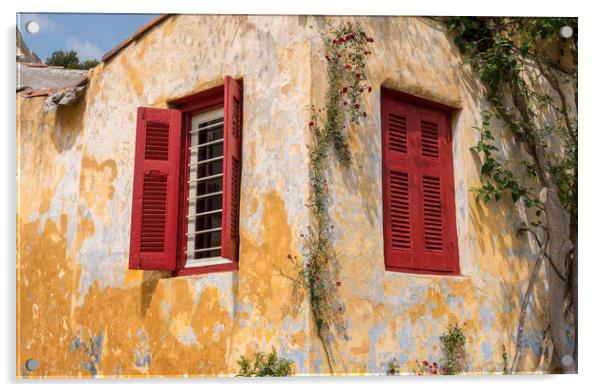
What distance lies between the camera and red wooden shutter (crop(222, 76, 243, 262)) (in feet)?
14.5

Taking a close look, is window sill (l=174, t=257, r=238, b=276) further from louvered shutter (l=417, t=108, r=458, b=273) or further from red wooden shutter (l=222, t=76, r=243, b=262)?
louvered shutter (l=417, t=108, r=458, b=273)

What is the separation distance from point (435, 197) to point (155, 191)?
5.17 feet

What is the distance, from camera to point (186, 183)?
4.82 metres

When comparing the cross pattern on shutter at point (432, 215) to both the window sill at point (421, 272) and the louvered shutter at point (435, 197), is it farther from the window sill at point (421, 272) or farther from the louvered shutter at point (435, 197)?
the window sill at point (421, 272)

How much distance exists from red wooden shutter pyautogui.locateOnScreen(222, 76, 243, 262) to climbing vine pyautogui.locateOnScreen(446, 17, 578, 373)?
1.37m

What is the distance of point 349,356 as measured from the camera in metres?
4.27

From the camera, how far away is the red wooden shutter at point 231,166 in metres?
4.42

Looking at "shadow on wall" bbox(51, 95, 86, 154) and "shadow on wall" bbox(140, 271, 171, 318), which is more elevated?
"shadow on wall" bbox(51, 95, 86, 154)

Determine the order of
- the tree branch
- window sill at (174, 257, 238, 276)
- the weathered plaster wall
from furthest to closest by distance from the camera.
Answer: the tree branch
window sill at (174, 257, 238, 276)
the weathered plaster wall

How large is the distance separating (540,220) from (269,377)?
6.41 feet

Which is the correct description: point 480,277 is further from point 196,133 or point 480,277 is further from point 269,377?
point 196,133

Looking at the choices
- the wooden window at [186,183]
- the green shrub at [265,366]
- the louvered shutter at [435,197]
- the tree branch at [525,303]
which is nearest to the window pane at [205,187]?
the wooden window at [186,183]

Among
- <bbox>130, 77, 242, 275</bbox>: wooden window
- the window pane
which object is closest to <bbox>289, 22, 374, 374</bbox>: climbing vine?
<bbox>130, 77, 242, 275</bbox>: wooden window
